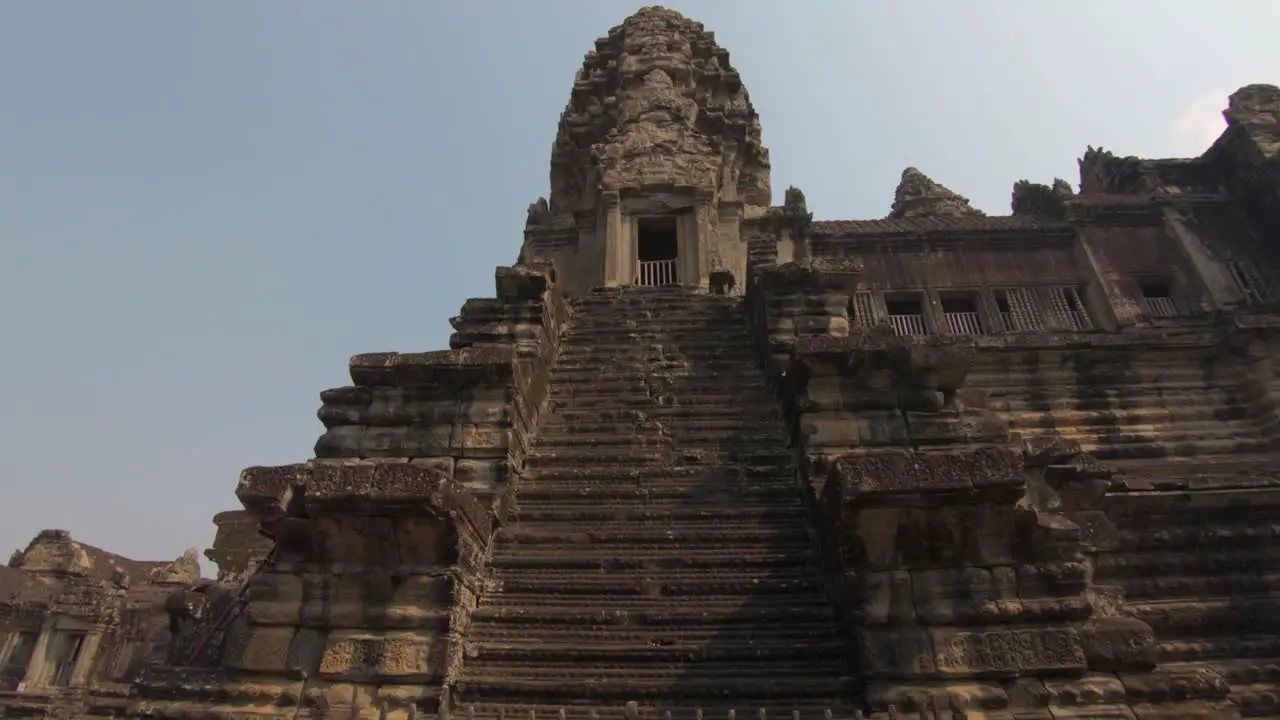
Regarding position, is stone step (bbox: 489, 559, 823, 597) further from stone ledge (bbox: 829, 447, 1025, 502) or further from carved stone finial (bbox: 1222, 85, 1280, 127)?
carved stone finial (bbox: 1222, 85, 1280, 127)

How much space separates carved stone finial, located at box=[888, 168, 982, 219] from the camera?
89.6 feet

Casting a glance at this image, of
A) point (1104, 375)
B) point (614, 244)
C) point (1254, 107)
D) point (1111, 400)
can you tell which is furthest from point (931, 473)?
point (1254, 107)

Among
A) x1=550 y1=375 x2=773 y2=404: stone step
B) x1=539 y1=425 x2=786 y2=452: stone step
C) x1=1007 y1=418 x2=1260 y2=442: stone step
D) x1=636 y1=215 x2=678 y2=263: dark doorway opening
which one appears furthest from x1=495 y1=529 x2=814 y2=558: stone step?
x1=636 y1=215 x2=678 y2=263: dark doorway opening

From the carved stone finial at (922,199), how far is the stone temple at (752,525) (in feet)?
43.3

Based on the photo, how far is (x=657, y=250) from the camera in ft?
56.2

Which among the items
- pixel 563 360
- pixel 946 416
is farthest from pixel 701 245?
pixel 946 416

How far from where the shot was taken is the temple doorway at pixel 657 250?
15.2 metres

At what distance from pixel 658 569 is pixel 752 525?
3.46 ft

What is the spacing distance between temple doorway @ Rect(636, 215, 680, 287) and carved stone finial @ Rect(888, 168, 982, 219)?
42.9ft

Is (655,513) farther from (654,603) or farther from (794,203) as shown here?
(794,203)

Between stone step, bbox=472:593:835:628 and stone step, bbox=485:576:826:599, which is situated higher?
stone step, bbox=485:576:826:599

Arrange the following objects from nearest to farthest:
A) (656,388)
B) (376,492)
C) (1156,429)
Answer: (376,492)
(656,388)
(1156,429)

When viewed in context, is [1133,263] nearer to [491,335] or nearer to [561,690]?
[491,335]

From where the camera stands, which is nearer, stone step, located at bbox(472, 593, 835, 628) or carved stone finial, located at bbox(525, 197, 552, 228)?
stone step, located at bbox(472, 593, 835, 628)
